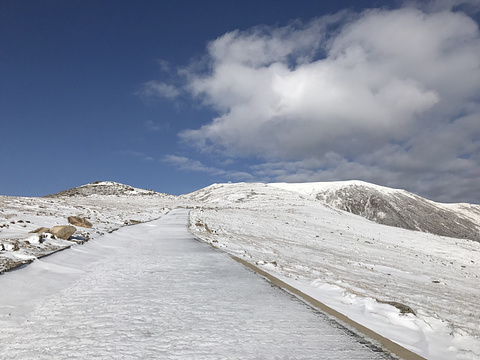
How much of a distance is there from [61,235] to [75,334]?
26.0 ft

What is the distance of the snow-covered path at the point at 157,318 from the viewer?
136 inches

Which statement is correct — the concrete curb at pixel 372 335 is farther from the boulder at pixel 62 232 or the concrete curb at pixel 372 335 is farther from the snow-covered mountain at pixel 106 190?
the snow-covered mountain at pixel 106 190

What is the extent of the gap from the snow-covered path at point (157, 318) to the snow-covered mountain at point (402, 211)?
165321 millimetres

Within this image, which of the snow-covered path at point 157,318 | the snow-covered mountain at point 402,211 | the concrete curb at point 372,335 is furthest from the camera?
the snow-covered mountain at point 402,211

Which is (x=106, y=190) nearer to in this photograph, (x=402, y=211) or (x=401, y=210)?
(x=402, y=211)

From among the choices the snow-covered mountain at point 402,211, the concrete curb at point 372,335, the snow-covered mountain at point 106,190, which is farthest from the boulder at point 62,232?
the snow-covered mountain at point 402,211

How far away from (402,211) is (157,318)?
610ft

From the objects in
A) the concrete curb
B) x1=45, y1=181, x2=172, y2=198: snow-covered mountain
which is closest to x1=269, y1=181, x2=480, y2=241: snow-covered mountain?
x1=45, y1=181, x2=172, y2=198: snow-covered mountain

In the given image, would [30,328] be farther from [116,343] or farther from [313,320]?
[313,320]

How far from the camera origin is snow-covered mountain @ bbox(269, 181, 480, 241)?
16138 centimetres

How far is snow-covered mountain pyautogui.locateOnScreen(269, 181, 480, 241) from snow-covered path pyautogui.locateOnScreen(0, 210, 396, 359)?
6509 inches

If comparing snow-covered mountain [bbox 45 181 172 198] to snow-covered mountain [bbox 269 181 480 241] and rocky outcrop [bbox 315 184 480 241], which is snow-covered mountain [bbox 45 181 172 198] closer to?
snow-covered mountain [bbox 269 181 480 241]

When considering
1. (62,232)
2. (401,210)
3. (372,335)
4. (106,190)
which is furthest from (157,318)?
(401,210)

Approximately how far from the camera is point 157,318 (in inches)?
171
